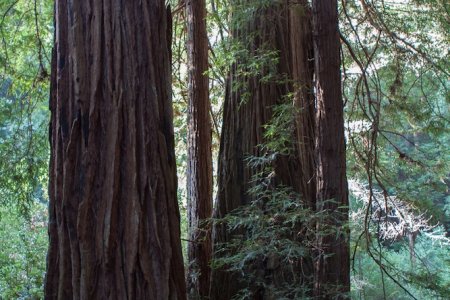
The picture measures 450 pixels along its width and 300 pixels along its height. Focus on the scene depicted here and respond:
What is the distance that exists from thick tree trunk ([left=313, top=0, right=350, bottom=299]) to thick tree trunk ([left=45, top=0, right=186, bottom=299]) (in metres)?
1.03

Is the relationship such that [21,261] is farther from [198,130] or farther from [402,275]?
[402,275]

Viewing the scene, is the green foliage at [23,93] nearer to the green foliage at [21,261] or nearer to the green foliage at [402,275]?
the green foliage at [21,261]

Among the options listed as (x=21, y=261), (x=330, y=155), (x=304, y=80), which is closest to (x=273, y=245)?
(x=330, y=155)

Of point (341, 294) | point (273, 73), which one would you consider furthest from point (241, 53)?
point (341, 294)

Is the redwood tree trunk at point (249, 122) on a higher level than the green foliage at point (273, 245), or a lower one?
higher

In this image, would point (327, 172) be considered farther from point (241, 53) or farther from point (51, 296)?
point (51, 296)

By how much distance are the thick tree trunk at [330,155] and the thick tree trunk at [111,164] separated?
3.38 feet

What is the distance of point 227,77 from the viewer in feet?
18.7

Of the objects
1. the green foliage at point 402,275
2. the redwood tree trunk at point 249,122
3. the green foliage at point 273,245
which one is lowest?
the green foliage at point 402,275

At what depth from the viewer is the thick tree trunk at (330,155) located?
143 inches

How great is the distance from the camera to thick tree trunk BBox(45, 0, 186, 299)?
295 cm

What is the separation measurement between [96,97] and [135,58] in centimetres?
30

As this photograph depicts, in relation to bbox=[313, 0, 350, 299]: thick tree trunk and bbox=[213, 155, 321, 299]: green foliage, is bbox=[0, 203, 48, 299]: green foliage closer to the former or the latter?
bbox=[213, 155, 321, 299]: green foliage

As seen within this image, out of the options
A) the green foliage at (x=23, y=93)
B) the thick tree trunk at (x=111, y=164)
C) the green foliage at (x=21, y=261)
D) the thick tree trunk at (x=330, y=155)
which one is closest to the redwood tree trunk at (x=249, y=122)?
the thick tree trunk at (x=330, y=155)
